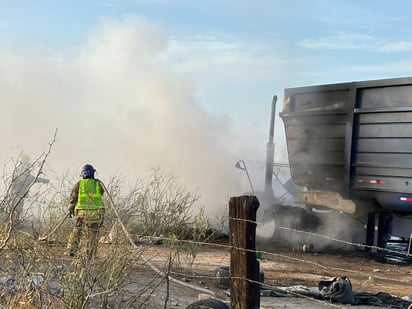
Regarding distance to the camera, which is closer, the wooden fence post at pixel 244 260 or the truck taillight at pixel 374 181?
the wooden fence post at pixel 244 260

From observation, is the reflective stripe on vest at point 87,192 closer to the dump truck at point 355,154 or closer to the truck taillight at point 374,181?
the dump truck at point 355,154

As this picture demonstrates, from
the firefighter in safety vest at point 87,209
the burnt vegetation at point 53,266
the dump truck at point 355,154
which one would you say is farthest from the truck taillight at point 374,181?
the burnt vegetation at point 53,266

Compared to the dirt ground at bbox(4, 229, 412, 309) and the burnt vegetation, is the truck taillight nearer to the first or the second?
the dirt ground at bbox(4, 229, 412, 309)

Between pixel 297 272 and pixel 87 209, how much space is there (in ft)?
12.2

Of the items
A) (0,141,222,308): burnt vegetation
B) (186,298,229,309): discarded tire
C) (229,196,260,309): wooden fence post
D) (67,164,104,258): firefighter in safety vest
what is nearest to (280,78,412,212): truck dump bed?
(67,164,104,258): firefighter in safety vest

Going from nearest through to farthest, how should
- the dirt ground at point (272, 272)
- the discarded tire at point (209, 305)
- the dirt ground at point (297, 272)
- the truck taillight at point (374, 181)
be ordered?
the discarded tire at point (209, 305) < the dirt ground at point (272, 272) < the dirt ground at point (297, 272) < the truck taillight at point (374, 181)

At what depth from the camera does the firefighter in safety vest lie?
559 centimetres

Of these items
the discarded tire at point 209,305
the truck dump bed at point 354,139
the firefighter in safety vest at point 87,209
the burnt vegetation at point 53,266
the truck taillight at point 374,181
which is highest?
the truck dump bed at point 354,139

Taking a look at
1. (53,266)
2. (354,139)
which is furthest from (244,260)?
(354,139)

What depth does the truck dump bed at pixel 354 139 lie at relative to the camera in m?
10.1

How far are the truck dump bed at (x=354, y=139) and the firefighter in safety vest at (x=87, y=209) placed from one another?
159 inches

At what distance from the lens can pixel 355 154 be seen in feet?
35.9

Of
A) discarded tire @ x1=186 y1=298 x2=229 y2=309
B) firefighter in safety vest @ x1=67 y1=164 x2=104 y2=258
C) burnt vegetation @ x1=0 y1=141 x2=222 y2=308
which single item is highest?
firefighter in safety vest @ x1=67 y1=164 x2=104 y2=258

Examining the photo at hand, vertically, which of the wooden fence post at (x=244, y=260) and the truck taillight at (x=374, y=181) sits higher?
the truck taillight at (x=374, y=181)
